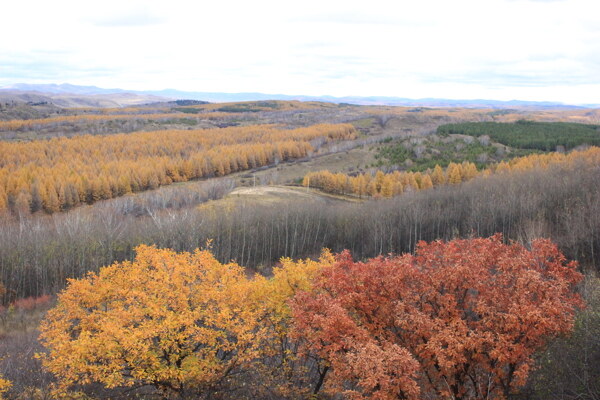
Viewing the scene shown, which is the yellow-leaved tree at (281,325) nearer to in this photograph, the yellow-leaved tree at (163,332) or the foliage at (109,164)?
the yellow-leaved tree at (163,332)

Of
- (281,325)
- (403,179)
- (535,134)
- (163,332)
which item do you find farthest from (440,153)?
(163,332)

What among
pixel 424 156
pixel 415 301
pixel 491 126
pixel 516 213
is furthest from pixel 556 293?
pixel 491 126

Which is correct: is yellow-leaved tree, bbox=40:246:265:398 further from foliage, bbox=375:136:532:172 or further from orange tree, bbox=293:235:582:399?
foliage, bbox=375:136:532:172

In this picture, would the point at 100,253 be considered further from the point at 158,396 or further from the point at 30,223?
the point at 158,396

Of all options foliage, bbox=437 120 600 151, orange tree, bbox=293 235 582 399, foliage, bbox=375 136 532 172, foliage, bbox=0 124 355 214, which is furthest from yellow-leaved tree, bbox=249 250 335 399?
foliage, bbox=437 120 600 151

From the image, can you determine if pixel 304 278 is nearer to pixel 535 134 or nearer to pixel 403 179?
pixel 403 179
